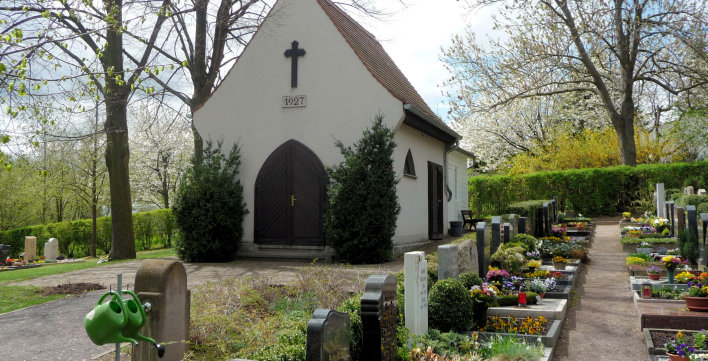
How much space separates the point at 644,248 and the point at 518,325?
847cm

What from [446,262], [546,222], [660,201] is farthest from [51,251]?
[660,201]

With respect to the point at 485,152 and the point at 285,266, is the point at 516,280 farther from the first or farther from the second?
the point at 485,152

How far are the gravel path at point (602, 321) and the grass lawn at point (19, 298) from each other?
8.08m

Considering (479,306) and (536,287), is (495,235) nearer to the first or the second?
(536,287)

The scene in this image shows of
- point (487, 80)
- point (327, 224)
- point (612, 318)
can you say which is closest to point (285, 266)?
point (327, 224)

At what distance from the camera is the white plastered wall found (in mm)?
14156

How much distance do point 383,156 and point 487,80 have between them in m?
15.0

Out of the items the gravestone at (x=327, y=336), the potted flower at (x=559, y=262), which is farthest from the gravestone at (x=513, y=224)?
the gravestone at (x=327, y=336)

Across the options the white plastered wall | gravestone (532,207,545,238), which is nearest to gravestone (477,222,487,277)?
the white plastered wall

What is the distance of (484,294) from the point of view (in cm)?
805

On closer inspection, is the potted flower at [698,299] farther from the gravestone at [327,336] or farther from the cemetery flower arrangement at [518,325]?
the gravestone at [327,336]

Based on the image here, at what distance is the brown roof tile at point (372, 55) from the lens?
A: 47.2 ft

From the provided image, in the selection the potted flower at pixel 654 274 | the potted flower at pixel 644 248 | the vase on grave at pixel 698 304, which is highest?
the potted flower at pixel 644 248

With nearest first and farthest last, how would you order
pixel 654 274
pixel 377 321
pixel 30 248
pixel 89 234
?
pixel 377 321, pixel 654 274, pixel 30 248, pixel 89 234
